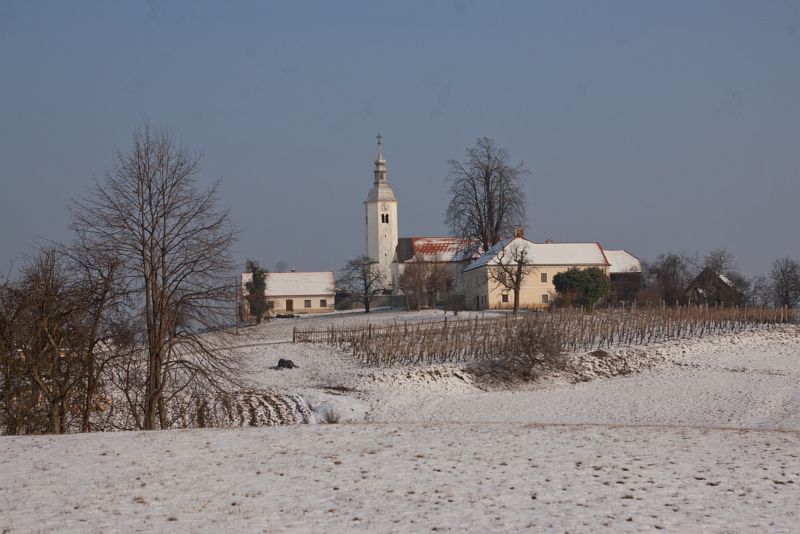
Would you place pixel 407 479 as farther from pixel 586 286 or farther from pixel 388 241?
pixel 388 241

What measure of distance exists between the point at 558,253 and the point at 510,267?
9.40 m

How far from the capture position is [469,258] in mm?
70875

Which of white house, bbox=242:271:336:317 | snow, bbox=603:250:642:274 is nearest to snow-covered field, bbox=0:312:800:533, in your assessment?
snow, bbox=603:250:642:274

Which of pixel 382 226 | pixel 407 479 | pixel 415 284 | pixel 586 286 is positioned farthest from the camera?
pixel 382 226

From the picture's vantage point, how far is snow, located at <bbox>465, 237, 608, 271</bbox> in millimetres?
69312

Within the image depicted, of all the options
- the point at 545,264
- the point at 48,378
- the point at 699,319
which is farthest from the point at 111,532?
the point at 545,264

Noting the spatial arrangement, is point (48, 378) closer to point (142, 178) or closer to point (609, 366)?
point (142, 178)

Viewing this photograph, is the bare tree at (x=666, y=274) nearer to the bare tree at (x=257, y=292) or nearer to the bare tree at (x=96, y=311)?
the bare tree at (x=257, y=292)

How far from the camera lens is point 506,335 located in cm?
3591

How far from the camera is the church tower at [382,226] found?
91125mm

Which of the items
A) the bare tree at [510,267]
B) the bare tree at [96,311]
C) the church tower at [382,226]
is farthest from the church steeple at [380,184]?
the bare tree at [96,311]

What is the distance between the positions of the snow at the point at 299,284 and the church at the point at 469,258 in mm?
5331

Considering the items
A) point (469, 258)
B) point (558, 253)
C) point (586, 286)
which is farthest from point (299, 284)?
point (586, 286)

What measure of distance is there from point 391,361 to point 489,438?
67.9 ft
